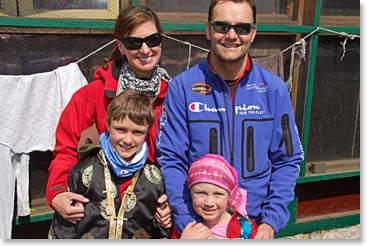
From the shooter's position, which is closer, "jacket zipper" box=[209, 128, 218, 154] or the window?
"jacket zipper" box=[209, 128, 218, 154]

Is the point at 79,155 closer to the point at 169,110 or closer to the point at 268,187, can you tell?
the point at 169,110

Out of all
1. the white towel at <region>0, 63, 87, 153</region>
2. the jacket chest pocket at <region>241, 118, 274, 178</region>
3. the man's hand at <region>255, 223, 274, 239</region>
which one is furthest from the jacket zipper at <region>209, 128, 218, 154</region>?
the white towel at <region>0, 63, 87, 153</region>

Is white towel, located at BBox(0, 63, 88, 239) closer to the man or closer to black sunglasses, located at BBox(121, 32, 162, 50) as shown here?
black sunglasses, located at BBox(121, 32, 162, 50)

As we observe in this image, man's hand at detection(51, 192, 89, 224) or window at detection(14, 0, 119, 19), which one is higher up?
window at detection(14, 0, 119, 19)

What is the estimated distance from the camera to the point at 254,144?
2.23 m

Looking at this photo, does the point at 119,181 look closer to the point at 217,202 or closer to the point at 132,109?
the point at 132,109

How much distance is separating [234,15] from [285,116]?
557 millimetres

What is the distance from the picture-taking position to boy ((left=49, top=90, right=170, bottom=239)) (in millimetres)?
2158

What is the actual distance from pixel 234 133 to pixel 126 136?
1.69 feet

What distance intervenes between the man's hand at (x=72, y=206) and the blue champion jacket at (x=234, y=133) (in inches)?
16.4

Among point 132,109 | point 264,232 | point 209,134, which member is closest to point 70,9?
point 132,109

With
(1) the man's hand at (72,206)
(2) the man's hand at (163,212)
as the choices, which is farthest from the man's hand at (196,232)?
(1) the man's hand at (72,206)

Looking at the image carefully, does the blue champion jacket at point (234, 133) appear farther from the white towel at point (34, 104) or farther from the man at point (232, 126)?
the white towel at point (34, 104)

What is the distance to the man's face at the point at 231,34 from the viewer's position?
2.12m
